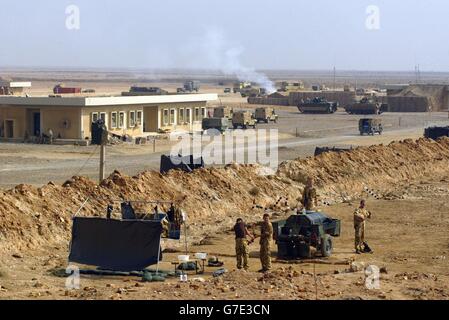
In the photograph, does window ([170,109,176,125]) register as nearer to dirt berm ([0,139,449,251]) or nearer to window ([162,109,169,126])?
window ([162,109,169,126])

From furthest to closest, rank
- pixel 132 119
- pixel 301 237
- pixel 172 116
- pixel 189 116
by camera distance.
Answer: pixel 189 116, pixel 172 116, pixel 132 119, pixel 301 237

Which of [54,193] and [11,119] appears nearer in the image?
[54,193]

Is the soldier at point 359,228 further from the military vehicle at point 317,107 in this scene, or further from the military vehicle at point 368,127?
the military vehicle at point 317,107

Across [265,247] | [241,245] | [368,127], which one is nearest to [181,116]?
[368,127]

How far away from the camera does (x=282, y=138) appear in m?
64.8

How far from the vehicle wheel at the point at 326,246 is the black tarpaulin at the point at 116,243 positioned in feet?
15.6

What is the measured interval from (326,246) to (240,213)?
8.17 meters

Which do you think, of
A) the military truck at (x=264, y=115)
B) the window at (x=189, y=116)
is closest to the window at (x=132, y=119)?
the window at (x=189, y=116)

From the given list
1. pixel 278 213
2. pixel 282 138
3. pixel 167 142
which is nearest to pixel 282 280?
pixel 278 213

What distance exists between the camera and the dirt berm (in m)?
25.3

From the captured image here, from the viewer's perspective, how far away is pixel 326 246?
79.3 feet

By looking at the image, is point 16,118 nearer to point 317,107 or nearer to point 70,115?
point 70,115

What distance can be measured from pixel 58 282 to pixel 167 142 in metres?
39.1
